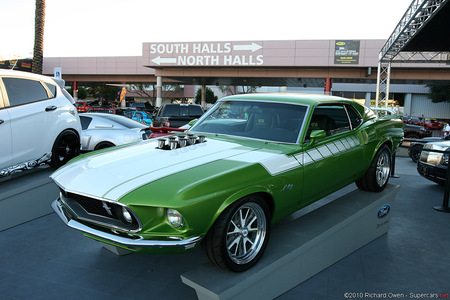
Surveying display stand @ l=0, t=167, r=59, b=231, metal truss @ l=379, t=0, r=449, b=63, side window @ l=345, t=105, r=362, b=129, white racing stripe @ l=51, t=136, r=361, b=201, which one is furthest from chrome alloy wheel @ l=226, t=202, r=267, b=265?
metal truss @ l=379, t=0, r=449, b=63

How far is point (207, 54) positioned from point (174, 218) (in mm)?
29483

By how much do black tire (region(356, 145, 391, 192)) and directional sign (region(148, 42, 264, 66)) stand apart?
25934 millimetres

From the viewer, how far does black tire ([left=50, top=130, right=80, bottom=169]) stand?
5684 mm

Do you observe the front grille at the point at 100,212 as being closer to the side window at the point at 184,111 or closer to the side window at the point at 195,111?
the side window at the point at 184,111

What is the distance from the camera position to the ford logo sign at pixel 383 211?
4615mm

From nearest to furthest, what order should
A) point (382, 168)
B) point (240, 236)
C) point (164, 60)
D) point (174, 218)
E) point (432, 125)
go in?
point (174, 218) < point (240, 236) < point (382, 168) < point (432, 125) < point (164, 60)

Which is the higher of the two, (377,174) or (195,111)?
(195,111)

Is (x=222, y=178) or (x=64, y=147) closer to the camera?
(x=222, y=178)

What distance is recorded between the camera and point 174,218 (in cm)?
260

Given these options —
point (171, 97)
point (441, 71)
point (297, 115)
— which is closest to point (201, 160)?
point (297, 115)

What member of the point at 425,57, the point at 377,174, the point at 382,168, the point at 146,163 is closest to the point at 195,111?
the point at 382,168

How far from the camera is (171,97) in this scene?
244 ft

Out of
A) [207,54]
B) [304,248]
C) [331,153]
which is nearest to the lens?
[304,248]

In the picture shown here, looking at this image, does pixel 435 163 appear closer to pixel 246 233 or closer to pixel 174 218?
pixel 246 233
